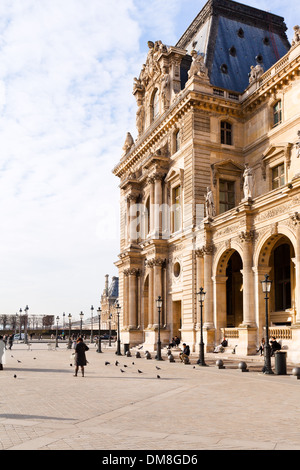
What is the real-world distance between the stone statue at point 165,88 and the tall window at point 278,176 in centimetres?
1349

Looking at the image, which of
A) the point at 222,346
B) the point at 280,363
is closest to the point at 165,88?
the point at 222,346

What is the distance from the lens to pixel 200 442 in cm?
879

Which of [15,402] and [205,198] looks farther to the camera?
[205,198]

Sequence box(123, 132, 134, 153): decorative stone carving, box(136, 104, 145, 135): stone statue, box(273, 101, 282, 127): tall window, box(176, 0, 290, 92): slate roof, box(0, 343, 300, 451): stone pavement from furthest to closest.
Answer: box(123, 132, 134, 153): decorative stone carving < box(136, 104, 145, 135): stone statue < box(176, 0, 290, 92): slate roof < box(273, 101, 282, 127): tall window < box(0, 343, 300, 451): stone pavement

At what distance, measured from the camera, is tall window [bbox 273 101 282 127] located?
38.9m

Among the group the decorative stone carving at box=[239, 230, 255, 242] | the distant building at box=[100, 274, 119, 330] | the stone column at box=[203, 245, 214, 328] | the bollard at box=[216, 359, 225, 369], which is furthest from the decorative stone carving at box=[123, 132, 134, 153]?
the distant building at box=[100, 274, 119, 330]

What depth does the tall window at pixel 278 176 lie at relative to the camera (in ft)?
125

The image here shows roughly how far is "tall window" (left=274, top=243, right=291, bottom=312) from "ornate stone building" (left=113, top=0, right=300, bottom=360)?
10 cm

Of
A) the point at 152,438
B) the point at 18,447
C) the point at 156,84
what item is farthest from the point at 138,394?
the point at 156,84

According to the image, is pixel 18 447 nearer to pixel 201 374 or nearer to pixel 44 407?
pixel 44 407

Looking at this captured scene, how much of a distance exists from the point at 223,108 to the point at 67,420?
118 feet

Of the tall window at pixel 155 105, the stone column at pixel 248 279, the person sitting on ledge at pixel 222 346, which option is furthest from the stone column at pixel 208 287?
the tall window at pixel 155 105

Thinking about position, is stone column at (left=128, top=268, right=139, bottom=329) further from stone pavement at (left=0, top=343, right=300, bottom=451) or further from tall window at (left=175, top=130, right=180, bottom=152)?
stone pavement at (left=0, top=343, right=300, bottom=451)

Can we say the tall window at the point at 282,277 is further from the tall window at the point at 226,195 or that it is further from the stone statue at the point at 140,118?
the stone statue at the point at 140,118
